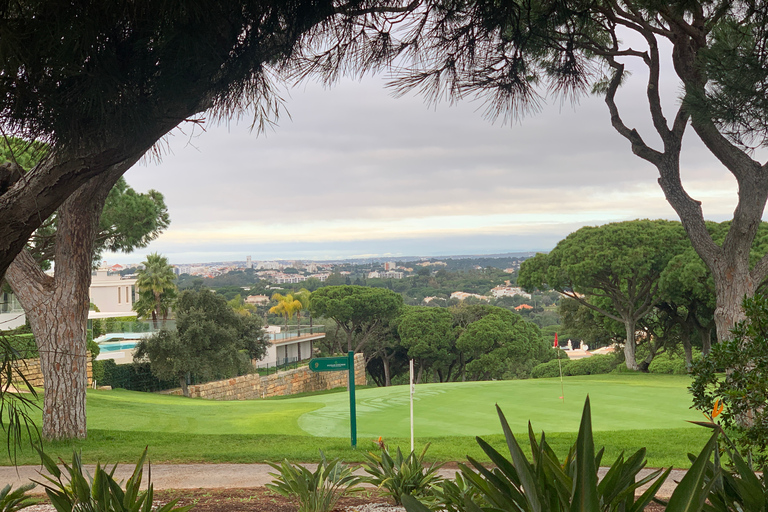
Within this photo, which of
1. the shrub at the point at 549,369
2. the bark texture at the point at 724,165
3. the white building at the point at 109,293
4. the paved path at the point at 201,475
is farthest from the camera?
the white building at the point at 109,293

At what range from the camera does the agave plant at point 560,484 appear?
57.0 inches

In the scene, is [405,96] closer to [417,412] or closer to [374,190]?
[417,412]

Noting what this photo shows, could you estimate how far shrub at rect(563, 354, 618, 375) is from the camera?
86.1 feet

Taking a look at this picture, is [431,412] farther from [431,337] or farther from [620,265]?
[431,337]

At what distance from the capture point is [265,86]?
3371 millimetres

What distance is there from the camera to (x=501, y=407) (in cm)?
1134

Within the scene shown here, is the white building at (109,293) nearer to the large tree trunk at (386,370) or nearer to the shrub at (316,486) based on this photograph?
the large tree trunk at (386,370)

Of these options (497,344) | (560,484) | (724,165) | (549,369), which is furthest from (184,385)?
(560,484)

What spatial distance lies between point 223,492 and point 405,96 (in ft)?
11.4

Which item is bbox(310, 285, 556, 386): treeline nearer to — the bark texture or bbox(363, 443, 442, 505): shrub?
the bark texture

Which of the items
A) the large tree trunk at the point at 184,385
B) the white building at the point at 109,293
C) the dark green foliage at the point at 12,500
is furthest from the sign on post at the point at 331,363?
the white building at the point at 109,293

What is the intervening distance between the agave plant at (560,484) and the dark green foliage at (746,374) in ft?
4.95

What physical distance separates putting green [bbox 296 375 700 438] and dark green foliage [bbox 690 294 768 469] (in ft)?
20.0

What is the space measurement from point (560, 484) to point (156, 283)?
3122 cm
